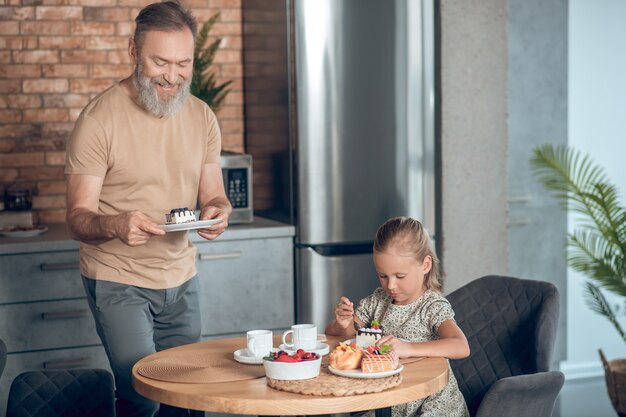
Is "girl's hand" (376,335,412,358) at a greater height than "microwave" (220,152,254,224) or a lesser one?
lesser

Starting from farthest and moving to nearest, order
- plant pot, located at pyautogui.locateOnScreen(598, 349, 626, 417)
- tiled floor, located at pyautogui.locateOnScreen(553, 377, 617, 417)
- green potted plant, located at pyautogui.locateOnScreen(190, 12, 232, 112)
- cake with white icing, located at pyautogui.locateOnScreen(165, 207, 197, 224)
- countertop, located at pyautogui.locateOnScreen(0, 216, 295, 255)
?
tiled floor, located at pyautogui.locateOnScreen(553, 377, 617, 417)
plant pot, located at pyautogui.locateOnScreen(598, 349, 626, 417)
green potted plant, located at pyautogui.locateOnScreen(190, 12, 232, 112)
countertop, located at pyautogui.locateOnScreen(0, 216, 295, 255)
cake with white icing, located at pyautogui.locateOnScreen(165, 207, 197, 224)

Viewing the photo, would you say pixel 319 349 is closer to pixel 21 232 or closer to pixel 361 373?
pixel 361 373

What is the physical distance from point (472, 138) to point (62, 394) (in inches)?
91.8

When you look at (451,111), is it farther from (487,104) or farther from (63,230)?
(63,230)

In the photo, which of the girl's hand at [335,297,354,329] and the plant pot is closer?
the girl's hand at [335,297,354,329]

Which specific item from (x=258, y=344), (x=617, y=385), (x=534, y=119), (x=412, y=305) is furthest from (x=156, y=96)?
(x=534, y=119)

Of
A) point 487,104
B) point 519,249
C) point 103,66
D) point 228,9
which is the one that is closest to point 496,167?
point 487,104

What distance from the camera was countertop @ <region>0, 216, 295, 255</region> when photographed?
3840 millimetres

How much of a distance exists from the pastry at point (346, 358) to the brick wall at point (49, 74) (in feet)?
8.16

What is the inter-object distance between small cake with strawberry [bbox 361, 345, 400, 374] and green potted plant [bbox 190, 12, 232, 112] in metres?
2.22

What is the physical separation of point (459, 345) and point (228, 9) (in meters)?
2.63

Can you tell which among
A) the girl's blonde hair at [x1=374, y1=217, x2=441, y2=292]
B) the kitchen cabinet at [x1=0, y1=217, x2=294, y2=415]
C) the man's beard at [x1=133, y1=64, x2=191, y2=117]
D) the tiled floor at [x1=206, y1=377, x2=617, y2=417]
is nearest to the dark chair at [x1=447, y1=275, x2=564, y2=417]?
the girl's blonde hair at [x1=374, y1=217, x2=441, y2=292]

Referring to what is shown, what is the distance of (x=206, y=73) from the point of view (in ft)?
14.9

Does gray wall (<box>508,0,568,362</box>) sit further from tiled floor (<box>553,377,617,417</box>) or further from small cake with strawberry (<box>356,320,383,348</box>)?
small cake with strawberry (<box>356,320,383,348</box>)
